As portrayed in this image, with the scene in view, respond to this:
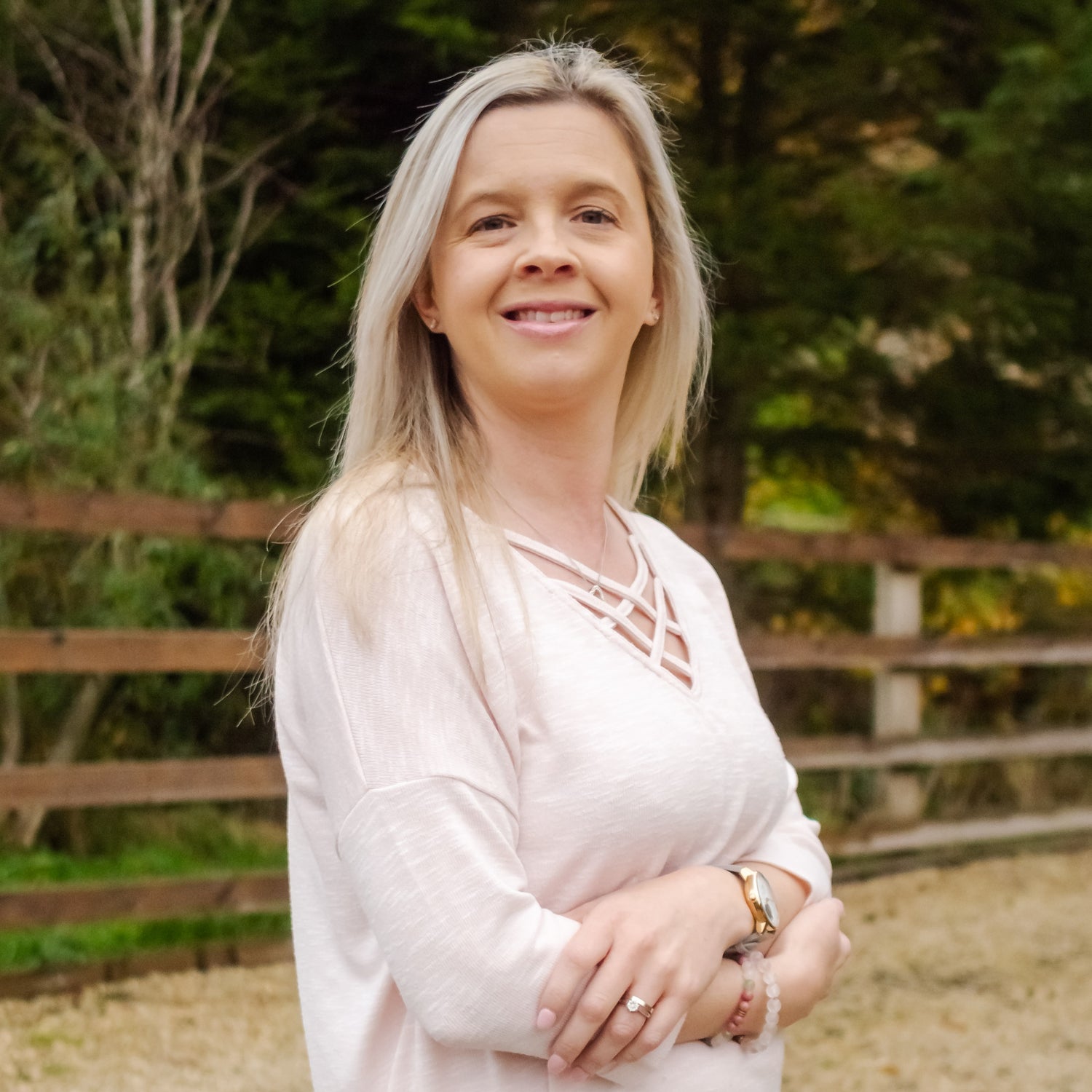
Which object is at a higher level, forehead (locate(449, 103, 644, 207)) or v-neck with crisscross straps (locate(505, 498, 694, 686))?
forehead (locate(449, 103, 644, 207))

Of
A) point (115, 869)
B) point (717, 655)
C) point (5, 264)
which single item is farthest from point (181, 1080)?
point (5, 264)

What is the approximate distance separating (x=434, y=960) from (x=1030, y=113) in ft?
15.8

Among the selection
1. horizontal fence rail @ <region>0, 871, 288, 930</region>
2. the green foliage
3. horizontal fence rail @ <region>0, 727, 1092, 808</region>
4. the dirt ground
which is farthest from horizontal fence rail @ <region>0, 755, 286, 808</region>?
the green foliage

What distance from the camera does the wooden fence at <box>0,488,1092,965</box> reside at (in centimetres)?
387

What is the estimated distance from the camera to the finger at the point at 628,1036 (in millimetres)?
1132

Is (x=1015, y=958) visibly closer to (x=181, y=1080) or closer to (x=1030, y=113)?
(x=181, y=1080)

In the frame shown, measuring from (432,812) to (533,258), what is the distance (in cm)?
55

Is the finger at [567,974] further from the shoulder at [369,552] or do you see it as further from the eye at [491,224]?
the eye at [491,224]

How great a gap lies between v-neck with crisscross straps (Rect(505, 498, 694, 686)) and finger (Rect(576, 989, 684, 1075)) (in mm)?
316

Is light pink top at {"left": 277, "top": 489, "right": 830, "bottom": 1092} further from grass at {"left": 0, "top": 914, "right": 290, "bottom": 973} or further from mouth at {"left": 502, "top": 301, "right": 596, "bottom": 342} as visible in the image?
grass at {"left": 0, "top": 914, "right": 290, "bottom": 973}

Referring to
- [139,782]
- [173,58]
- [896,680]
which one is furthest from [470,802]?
[173,58]

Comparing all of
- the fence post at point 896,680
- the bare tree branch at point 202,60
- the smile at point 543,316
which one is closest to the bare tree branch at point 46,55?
the bare tree branch at point 202,60

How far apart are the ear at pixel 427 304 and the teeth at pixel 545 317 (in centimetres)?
10

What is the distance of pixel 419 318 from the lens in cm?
145
